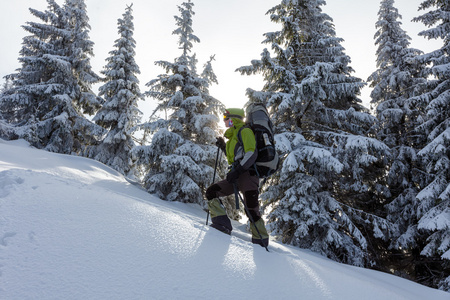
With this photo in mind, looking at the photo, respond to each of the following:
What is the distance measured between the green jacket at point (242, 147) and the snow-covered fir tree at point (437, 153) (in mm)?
7692

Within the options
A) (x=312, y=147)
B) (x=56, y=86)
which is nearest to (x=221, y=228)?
(x=312, y=147)

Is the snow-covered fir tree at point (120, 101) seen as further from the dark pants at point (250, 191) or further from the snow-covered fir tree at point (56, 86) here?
the dark pants at point (250, 191)

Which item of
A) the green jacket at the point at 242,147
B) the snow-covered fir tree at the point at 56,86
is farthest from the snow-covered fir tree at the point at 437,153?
the snow-covered fir tree at the point at 56,86

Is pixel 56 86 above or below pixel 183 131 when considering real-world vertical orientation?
above

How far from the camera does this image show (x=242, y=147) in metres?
3.89

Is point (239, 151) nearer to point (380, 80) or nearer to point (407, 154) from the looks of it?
point (407, 154)

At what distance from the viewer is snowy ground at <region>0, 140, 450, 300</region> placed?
4.68 feet

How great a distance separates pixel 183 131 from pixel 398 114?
421 inches

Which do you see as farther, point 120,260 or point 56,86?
point 56,86

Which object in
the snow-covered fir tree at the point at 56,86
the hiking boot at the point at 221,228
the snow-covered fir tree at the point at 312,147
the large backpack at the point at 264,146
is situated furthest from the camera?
the snow-covered fir tree at the point at 56,86

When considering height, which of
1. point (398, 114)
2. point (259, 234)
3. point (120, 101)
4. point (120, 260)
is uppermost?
point (398, 114)

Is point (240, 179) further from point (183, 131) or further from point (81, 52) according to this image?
point (81, 52)

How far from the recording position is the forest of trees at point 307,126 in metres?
7.74

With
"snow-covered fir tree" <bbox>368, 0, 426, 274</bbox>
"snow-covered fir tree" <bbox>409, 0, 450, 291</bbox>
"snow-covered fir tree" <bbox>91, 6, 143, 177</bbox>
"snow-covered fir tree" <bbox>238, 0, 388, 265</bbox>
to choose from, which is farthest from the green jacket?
"snow-covered fir tree" <bbox>91, 6, 143, 177</bbox>
